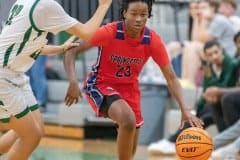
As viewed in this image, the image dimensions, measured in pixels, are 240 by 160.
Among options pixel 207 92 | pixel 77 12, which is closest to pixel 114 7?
pixel 77 12

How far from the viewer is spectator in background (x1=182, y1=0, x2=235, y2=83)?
45.5 feet

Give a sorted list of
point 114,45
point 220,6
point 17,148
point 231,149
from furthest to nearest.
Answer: point 220,6 < point 231,149 < point 114,45 < point 17,148

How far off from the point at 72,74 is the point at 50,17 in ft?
3.38

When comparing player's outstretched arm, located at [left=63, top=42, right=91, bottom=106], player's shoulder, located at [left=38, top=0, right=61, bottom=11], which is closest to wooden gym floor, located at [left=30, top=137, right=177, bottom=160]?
player's outstretched arm, located at [left=63, top=42, right=91, bottom=106]

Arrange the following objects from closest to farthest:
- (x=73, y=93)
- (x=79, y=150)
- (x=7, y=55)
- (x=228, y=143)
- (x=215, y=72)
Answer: (x=7, y=55)
(x=73, y=93)
(x=228, y=143)
(x=215, y=72)
(x=79, y=150)

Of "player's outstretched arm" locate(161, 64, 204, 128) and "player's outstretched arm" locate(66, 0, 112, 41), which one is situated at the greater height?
"player's outstretched arm" locate(66, 0, 112, 41)

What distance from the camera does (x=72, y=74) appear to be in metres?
8.80

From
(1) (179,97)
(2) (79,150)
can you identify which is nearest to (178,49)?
(2) (79,150)

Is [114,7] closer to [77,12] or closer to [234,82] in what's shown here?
[77,12]

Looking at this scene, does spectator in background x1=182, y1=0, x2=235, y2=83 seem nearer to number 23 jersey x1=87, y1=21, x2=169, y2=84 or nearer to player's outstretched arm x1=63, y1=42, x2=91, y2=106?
number 23 jersey x1=87, y1=21, x2=169, y2=84

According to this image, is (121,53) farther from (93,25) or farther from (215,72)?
(215,72)

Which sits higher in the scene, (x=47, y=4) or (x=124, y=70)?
(x=47, y=4)

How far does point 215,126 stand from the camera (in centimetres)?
1313

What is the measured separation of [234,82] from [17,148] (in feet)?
15.8
